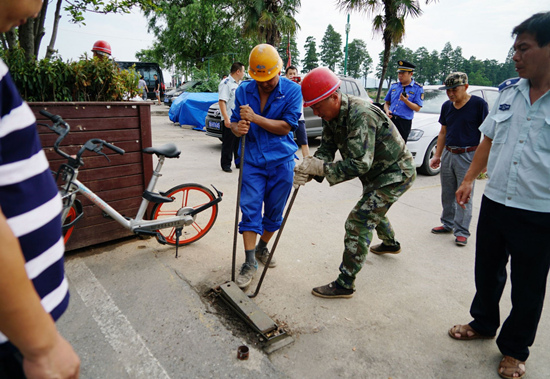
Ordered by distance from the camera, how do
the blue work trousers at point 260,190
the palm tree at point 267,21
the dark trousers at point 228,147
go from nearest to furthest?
the blue work trousers at point 260,190
the dark trousers at point 228,147
the palm tree at point 267,21

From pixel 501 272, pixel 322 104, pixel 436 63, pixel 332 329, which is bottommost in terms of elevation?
pixel 332 329

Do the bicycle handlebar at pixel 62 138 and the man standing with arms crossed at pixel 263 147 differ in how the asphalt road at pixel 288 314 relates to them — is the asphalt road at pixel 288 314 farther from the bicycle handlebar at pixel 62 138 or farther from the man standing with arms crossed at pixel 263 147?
the bicycle handlebar at pixel 62 138

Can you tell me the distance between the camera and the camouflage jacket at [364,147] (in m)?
2.69

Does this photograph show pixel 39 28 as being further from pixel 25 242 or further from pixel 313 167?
pixel 25 242

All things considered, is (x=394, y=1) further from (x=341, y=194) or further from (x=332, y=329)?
(x=332, y=329)

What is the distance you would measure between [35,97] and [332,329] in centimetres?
328

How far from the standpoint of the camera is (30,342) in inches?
30.7

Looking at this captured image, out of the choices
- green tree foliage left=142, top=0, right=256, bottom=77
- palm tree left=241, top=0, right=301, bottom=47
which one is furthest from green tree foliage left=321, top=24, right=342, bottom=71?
palm tree left=241, top=0, right=301, bottom=47

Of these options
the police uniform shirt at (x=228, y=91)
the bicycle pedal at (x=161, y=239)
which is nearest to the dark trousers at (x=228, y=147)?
the police uniform shirt at (x=228, y=91)

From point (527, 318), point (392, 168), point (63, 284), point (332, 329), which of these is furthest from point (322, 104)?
point (63, 284)

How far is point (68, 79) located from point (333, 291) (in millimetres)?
3130

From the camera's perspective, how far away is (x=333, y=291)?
3104 mm

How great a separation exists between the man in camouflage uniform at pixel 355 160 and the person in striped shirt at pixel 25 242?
204cm

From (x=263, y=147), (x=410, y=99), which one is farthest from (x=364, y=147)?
(x=410, y=99)
